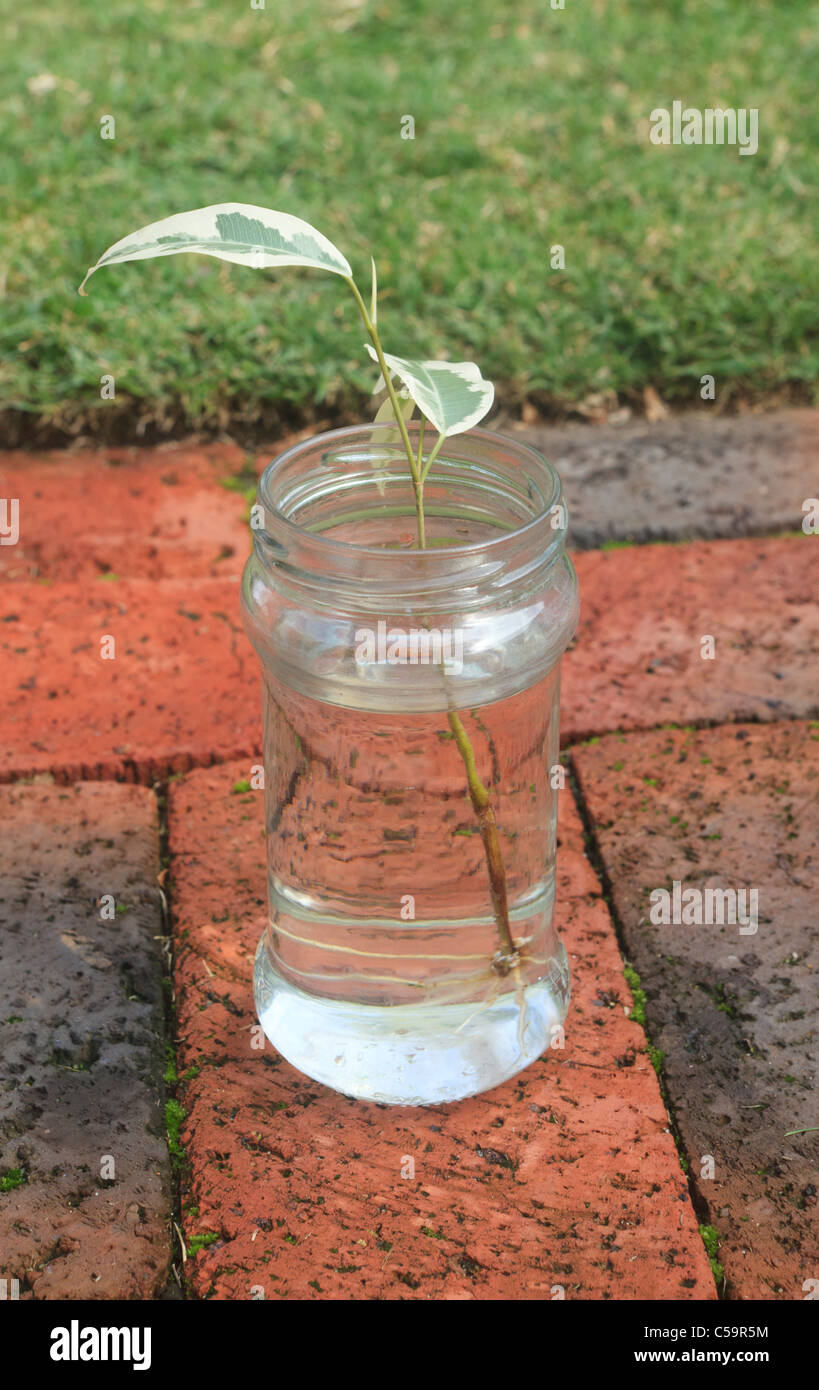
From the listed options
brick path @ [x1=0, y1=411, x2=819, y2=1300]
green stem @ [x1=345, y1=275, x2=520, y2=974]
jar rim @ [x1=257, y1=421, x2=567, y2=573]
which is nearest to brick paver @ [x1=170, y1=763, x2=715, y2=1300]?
brick path @ [x1=0, y1=411, x2=819, y2=1300]

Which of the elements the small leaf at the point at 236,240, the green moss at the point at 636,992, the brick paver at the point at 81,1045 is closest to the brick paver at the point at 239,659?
the brick paver at the point at 81,1045

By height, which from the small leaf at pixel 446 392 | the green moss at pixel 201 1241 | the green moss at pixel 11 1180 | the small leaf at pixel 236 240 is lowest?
the green moss at pixel 201 1241

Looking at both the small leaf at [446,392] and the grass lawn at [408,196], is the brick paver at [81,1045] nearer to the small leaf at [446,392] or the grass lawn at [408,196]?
the small leaf at [446,392]

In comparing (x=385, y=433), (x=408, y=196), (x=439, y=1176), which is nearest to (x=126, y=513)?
(x=385, y=433)

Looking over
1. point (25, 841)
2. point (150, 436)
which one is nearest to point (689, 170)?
point (150, 436)

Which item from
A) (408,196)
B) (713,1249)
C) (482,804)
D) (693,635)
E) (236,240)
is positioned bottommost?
(713,1249)

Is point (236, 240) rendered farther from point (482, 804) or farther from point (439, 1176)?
point (439, 1176)
